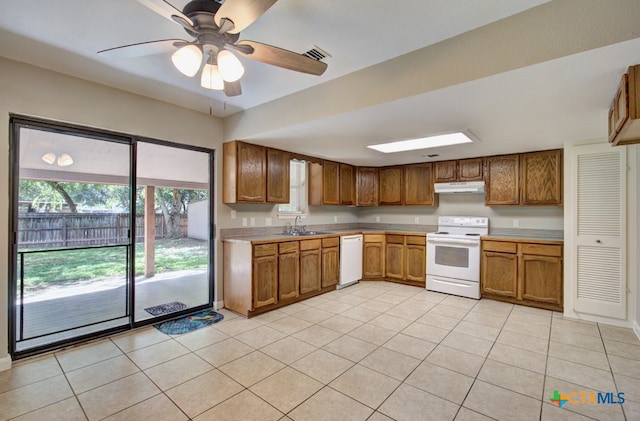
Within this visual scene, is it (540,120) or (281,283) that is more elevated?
(540,120)

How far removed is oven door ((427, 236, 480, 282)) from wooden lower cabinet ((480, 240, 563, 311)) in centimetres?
12

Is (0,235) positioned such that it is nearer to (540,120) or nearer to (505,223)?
(540,120)

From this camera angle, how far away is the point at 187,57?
162 centimetres

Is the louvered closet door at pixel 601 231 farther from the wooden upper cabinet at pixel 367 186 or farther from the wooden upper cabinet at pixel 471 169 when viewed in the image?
the wooden upper cabinet at pixel 367 186

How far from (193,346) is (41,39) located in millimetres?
2688

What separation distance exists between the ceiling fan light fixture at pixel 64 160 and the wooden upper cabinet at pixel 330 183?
3.27 metres

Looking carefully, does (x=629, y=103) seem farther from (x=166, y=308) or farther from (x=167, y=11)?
(x=166, y=308)

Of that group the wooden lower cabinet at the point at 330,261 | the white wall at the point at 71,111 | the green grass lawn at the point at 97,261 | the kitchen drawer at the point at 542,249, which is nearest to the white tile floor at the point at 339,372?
the green grass lawn at the point at 97,261

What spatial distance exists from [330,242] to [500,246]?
2.39m

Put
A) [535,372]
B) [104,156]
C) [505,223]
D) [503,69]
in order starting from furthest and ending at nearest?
[505,223] → [104,156] → [535,372] → [503,69]

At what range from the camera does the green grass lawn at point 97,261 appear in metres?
2.72

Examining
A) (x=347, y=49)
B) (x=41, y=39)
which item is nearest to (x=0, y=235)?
(x=41, y=39)

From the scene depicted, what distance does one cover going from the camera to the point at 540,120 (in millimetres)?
2775

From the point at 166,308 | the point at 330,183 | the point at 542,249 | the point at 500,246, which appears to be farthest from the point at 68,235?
the point at 542,249
